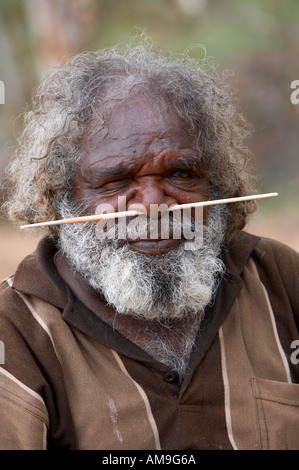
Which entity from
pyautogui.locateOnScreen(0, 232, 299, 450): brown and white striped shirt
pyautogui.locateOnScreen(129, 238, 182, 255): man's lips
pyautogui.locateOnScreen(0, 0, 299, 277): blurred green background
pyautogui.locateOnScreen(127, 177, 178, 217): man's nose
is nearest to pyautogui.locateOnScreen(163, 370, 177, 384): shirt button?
pyautogui.locateOnScreen(0, 232, 299, 450): brown and white striped shirt

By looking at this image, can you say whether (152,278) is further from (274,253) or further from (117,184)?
(274,253)

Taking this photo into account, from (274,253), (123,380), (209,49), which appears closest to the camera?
(123,380)

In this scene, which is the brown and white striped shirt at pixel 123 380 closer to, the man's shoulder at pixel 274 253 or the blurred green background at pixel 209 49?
the man's shoulder at pixel 274 253

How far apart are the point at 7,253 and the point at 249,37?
5.29 meters

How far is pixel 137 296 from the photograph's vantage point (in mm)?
2402

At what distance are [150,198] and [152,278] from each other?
304 mm

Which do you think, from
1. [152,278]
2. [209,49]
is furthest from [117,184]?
[209,49]

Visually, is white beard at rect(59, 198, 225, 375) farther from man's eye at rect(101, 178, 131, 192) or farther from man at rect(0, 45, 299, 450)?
man's eye at rect(101, 178, 131, 192)

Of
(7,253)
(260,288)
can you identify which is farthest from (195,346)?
(7,253)

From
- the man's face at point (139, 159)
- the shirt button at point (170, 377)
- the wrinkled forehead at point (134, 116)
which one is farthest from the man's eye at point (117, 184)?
the shirt button at point (170, 377)

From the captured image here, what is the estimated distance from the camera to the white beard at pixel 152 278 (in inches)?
94.8

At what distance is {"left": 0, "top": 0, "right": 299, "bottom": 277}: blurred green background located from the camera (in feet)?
25.9
